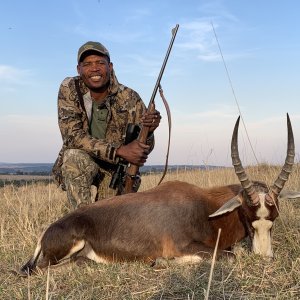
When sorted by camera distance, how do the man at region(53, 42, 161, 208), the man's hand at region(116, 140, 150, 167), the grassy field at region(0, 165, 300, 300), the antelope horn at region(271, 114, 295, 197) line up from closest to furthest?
the grassy field at region(0, 165, 300, 300), the antelope horn at region(271, 114, 295, 197), the man's hand at region(116, 140, 150, 167), the man at region(53, 42, 161, 208)

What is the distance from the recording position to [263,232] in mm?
4742

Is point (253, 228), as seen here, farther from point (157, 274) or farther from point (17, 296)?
point (17, 296)

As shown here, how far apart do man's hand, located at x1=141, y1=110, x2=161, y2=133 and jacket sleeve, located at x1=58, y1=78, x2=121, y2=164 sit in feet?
1.62

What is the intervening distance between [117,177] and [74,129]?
865 mm

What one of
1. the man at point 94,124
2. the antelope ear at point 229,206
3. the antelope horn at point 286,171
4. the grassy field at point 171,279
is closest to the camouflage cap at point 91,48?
the man at point 94,124

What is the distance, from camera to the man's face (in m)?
6.95

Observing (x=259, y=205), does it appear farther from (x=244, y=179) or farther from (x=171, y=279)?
(x=171, y=279)

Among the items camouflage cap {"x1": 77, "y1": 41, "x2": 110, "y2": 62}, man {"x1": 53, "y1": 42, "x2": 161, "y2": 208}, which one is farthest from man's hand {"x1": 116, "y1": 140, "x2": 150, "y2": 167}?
camouflage cap {"x1": 77, "y1": 41, "x2": 110, "y2": 62}

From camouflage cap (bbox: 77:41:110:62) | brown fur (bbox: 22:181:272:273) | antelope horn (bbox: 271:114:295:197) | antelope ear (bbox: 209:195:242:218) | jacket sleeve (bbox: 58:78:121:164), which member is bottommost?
brown fur (bbox: 22:181:272:273)

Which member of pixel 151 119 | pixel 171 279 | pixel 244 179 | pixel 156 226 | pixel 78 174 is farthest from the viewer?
pixel 78 174

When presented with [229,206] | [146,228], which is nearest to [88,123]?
[146,228]

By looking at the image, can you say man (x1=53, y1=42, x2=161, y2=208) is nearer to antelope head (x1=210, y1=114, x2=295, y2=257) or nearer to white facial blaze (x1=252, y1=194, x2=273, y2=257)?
antelope head (x1=210, y1=114, x2=295, y2=257)

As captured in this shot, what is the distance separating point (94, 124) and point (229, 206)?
111 inches

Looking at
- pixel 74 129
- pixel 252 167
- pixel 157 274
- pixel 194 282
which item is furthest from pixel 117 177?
pixel 252 167
